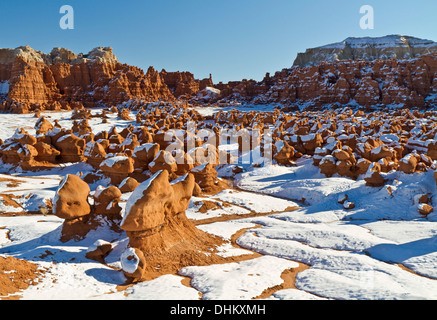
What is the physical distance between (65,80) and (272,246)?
227 ft

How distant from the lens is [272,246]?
1209cm

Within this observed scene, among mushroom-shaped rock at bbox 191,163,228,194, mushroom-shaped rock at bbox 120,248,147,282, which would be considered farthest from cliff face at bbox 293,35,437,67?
mushroom-shaped rock at bbox 120,248,147,282

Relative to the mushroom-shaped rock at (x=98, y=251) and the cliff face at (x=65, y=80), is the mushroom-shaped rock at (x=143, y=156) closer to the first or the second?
the mushroom-shaped rock at (x=98, y=251)

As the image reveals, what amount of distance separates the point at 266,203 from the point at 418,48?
141 metres

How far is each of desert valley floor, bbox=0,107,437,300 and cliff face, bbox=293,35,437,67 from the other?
112117 millimetres

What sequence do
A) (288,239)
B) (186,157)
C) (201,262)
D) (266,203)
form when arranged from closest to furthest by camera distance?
1. (201,262)
2. (288,239)
3. (266,203)
4. (186,157)

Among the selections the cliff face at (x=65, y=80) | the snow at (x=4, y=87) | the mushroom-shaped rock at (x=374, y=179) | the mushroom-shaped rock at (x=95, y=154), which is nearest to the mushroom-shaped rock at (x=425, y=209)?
the mushroom-shaped rock at (x=374, y=179)

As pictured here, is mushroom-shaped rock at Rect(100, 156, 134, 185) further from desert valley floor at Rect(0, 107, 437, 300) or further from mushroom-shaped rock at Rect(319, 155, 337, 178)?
mushroom-shaped rock at Rect(319, 155, 337, 178)

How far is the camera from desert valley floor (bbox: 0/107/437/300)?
7.94 metres
